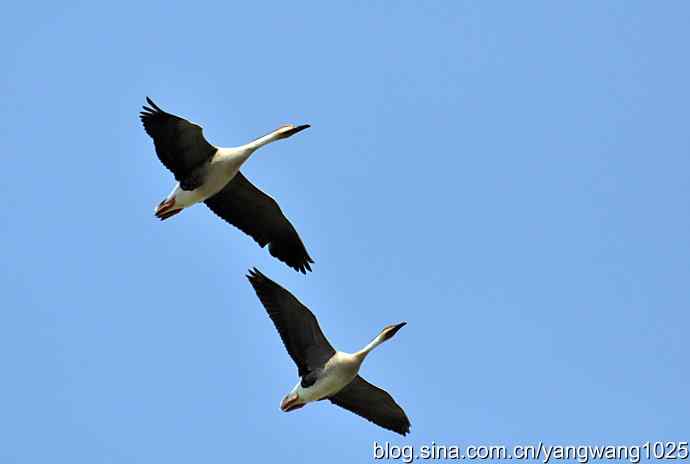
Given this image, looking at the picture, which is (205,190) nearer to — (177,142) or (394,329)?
(177,142)

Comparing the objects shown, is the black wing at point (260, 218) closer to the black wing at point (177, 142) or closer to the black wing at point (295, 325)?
the black wing at point (177, 142)

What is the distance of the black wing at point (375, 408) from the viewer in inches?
776

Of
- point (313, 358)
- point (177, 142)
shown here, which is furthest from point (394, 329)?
point (177, 142)

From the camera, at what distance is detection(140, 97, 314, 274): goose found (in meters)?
19.4

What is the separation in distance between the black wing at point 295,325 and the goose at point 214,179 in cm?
194

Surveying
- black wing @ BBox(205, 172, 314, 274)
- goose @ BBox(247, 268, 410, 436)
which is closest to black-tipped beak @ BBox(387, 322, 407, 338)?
goose @ BBox(247, 268, 410, 436)

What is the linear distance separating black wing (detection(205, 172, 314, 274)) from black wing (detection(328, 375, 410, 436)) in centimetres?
302

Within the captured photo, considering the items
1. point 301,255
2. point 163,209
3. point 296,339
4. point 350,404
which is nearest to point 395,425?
point 350,404

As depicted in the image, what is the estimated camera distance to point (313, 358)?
19234 mm

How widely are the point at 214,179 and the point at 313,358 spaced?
3.31 metres

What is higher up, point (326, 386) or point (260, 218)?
point (260, 218)

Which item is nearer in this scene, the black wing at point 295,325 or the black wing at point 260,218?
the black wing at point 295,325

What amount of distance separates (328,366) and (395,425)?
5.93 feet

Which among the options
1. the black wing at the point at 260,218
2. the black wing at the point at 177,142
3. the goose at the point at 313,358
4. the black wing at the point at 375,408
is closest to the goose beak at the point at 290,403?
the goose at the point at 313,358
